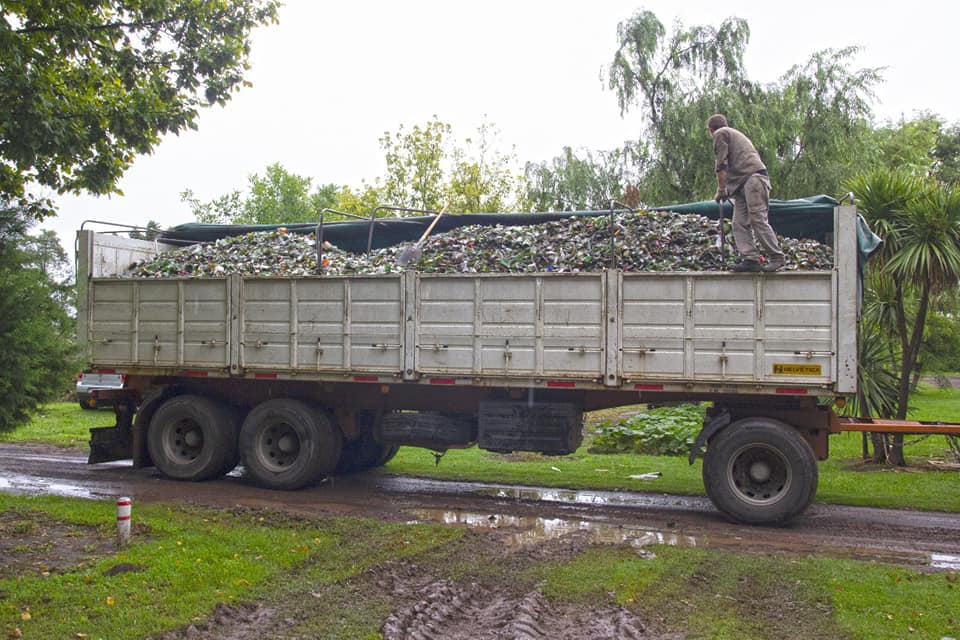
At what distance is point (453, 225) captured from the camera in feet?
40.4

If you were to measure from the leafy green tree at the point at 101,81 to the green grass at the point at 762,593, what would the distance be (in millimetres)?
7015

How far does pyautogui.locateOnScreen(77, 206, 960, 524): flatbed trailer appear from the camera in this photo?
9.05 meters

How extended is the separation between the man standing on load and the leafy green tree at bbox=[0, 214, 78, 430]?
656 centimetres

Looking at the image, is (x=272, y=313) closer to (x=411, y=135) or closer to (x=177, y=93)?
(x=177, y=93)

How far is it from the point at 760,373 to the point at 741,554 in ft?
6.59

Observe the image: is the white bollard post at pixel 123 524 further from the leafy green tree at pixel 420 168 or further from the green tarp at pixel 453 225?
the leafy green tree at pixel 420 168

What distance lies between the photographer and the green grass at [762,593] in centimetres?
587

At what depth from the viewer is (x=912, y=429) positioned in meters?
9.34

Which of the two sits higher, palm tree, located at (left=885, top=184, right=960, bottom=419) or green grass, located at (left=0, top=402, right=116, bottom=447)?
palm tree, located at (left=885, top=184, right=960, bottom=419)

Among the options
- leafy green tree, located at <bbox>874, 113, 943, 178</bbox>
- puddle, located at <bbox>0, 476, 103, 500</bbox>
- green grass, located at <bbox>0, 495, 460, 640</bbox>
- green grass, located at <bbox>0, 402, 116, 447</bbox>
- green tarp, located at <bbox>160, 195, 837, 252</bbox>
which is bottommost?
puddle, located at <bbox>0, 476, 103, 500</bbox>

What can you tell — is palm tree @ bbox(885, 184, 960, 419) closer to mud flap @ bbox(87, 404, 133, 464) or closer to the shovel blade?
the shovel blade

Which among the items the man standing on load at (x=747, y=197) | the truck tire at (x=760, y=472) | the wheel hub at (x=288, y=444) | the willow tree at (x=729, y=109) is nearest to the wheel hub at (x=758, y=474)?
the truck tire at (x=760, y=472)

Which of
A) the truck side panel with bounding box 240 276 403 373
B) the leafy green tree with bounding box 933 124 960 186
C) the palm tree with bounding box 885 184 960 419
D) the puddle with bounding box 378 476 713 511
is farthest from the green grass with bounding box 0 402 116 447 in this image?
the leafy green tree with bounding box 933 124 960 186

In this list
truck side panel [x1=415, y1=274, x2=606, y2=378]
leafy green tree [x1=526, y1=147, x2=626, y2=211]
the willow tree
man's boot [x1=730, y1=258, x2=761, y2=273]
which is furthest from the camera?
leafy green tree [x1=526, y1=147, x2=626, y2=211]
